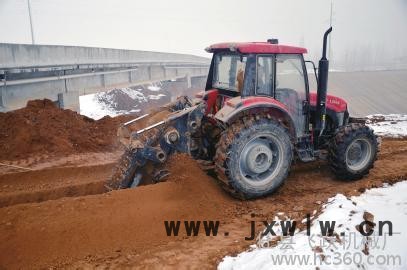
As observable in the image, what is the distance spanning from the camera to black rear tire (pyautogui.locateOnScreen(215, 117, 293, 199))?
17.3ft

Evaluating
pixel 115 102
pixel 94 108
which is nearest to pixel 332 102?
pixel 94 108

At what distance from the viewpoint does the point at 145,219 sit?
4.88 meters

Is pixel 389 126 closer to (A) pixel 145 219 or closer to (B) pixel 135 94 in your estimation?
(A) pixel 145 219

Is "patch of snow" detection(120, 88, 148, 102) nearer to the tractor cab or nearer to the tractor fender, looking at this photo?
the tractor cab

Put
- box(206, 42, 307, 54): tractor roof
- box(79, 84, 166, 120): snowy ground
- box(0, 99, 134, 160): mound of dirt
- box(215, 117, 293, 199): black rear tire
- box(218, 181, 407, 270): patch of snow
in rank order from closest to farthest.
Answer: box(218, 181, 407, 270): patch of snow
box(215, 117, 293, 199): black rear tire
box(206, 42, 307, 54): tractor roof
box(0, 99, 134, 160): mound of dirt
box(79, 84, 166, 120): snowy ground

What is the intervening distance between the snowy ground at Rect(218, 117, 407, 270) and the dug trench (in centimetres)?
36

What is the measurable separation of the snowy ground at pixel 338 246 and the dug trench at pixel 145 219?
0.36 meters

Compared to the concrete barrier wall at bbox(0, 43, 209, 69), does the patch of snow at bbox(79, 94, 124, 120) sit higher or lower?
lower

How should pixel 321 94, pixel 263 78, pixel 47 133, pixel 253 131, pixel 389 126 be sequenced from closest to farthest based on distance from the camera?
pixel 253 131
pixel 263 78
pixel 321 94
pixel 47 133
pixel 389 126

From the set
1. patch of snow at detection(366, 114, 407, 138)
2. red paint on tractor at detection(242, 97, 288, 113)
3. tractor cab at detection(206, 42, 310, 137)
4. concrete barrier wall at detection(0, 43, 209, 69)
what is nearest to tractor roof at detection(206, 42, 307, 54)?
tractor cab at detection(206, 42, 310, 137)

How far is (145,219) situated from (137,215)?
0.44 feet

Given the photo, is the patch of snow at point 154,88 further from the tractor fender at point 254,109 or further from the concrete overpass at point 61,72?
the tractor fender at point 254,109

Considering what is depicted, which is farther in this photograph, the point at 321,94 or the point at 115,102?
the point at 115,102

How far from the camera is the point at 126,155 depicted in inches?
217
